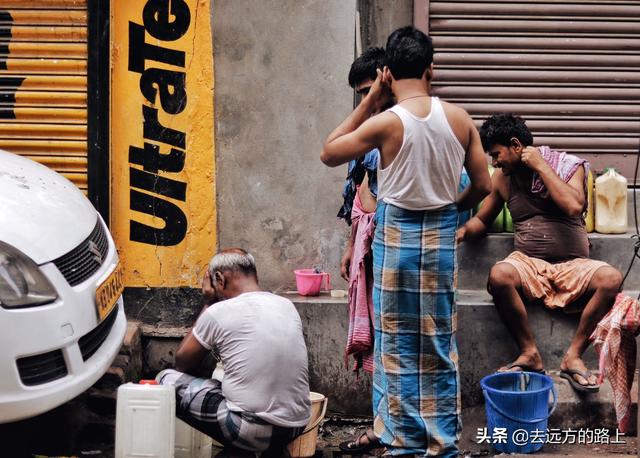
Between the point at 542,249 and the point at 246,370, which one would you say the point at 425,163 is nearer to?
the point at 246,370

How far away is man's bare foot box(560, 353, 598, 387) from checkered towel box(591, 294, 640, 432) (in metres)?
0.48

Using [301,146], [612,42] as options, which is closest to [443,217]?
[301,146]

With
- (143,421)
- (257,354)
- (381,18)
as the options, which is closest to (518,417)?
(257,354)

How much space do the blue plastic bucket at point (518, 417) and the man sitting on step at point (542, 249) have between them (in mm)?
445

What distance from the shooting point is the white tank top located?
4.50 meters

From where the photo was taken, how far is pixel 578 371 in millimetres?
5891

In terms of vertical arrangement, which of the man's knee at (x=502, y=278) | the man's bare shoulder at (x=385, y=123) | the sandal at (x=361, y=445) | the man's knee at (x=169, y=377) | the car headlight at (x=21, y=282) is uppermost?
the man's bare shoulder at (x=385, y=123)

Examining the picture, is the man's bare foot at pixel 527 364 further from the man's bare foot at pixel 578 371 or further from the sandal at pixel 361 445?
the sandal at pixel 361 445

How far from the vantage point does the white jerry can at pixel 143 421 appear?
15.7ft

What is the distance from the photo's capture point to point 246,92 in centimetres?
658

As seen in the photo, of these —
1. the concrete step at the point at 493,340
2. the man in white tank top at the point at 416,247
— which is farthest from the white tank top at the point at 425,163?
the concrete step at the point at 493,340

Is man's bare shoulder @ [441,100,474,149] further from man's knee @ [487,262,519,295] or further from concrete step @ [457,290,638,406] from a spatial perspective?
concrete step @ [457,290,638,406]

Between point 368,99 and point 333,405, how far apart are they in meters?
2.39

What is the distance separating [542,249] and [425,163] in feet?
6.35
